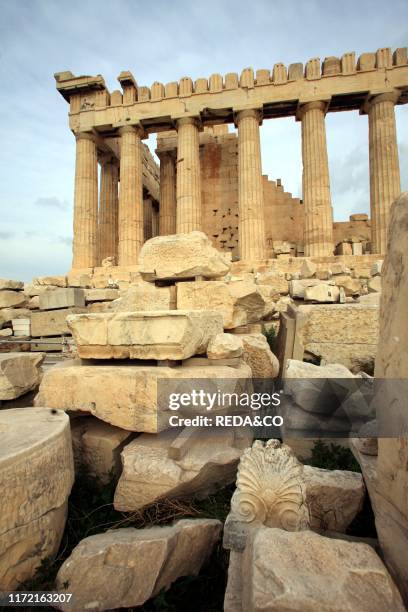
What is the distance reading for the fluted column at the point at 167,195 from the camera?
52.0 ft

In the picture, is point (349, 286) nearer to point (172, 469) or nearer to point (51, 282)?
point (172, 469)

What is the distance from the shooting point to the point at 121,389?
240 centimetres

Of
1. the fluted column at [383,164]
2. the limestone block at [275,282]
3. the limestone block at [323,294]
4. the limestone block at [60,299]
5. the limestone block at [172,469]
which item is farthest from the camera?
the fluted column at [383,164]

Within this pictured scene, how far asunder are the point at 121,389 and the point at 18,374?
1340mm

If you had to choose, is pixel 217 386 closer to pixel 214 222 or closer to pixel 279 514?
pixel 279 514

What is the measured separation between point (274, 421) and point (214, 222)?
14.6 meters

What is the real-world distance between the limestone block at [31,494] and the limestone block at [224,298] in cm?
251

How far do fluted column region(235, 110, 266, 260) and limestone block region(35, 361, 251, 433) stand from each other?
10203mm

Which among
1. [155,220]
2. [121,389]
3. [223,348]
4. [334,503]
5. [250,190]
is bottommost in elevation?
[334,503]

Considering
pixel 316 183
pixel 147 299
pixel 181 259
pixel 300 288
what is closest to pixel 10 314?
pixel 147 299

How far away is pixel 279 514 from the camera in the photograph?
1.61 meters

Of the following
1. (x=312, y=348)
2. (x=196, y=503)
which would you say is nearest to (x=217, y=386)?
(x=196, y=503)

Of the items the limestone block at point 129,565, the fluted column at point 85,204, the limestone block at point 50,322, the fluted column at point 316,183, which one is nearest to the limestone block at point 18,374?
the limestone block at point 129,565

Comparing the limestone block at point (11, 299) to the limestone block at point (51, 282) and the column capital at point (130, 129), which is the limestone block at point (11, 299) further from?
the column capital at point (130, 129)
